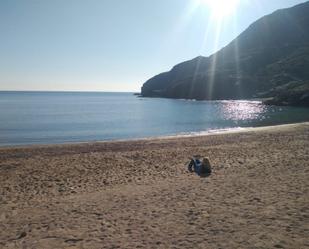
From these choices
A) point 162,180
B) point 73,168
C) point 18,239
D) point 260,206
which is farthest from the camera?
point 73,168

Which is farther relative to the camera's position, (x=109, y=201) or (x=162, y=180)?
(x=162, y=180)

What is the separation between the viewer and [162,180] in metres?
18.2

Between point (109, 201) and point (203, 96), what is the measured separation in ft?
571

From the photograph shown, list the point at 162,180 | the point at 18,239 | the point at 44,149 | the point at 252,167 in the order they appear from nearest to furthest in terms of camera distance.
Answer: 1. the point at 18,239
2. the point at 162,180
3. the point at 252,167
4. the point at 44,149

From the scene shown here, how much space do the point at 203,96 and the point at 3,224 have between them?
6969 inches

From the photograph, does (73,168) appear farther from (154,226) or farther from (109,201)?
(154,226)

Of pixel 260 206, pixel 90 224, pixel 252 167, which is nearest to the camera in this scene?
pixel 90 224

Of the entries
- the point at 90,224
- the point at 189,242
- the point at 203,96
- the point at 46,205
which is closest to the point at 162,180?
the point at 46,205

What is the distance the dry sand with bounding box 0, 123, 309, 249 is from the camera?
967 centimetres

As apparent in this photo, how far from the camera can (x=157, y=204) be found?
1316 cm

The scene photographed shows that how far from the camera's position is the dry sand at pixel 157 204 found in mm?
9670

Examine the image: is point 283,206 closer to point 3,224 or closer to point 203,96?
point 3,224

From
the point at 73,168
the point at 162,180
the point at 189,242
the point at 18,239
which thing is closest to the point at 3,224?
the point at 18,239

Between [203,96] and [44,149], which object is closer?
[44,149]
